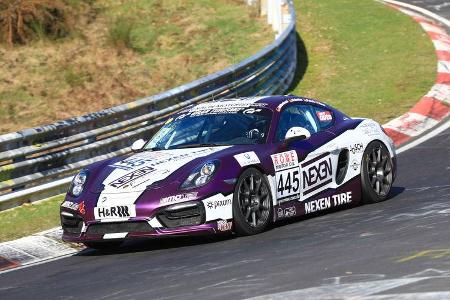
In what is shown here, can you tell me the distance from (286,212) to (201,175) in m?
1.08

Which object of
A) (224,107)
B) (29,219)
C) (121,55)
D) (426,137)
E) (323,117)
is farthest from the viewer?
(121,55)

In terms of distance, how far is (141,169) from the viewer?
948 centimetres

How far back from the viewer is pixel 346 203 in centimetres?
1083

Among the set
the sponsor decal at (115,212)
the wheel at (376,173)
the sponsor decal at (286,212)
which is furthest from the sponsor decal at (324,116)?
the sponsor decal at (115,212)

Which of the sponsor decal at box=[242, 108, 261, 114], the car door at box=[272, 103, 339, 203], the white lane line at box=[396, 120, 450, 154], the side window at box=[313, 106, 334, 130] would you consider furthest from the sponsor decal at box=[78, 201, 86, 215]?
the white lane line at box=[396, 120, 450, 154]

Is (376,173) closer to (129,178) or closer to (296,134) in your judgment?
(296,134)

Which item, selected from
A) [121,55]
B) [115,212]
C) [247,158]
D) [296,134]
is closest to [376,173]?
[296,134]

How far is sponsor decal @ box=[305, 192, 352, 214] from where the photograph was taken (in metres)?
10.3

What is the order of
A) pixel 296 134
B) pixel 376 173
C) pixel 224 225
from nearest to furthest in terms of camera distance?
pixel 224 225, pixel 296 134, pixel 376 173

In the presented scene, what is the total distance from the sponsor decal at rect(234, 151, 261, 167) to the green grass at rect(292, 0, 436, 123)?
22.6ft

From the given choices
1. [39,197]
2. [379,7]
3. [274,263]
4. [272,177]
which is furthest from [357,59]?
[274,263]

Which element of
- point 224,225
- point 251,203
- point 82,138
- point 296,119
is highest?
point 296,119

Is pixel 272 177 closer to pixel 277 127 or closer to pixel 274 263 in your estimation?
pixel 277 127

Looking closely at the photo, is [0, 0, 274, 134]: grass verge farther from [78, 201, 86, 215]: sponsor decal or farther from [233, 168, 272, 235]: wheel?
[233, 168, 272, 235]: wheel
